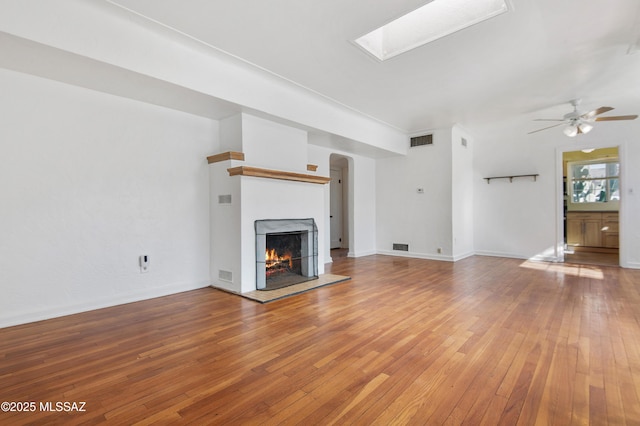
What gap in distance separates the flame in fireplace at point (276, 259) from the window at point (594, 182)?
8.43 m

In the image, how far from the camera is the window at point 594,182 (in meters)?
7.70

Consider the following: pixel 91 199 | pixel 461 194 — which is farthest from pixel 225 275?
pixel 461 194

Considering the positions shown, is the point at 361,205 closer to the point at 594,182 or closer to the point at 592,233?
the point at 592,233

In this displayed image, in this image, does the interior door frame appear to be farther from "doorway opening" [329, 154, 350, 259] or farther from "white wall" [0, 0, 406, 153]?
"white wall" [0, 0, 406, 153]

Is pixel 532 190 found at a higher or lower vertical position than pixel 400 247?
higher

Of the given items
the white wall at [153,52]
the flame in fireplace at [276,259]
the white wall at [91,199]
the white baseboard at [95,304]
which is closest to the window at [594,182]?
the white wall at [153,52]

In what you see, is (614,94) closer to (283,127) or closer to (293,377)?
(283,127)

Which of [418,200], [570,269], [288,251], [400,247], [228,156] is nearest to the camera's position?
[228,156]

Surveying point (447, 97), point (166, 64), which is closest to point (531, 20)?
point (447, 97)

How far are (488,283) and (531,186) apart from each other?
3.37 m

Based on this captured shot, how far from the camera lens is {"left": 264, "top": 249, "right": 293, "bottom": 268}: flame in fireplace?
4.31 meters

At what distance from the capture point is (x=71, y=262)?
10.0ft

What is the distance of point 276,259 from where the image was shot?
4422mm

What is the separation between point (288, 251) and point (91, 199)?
253 centimetres
